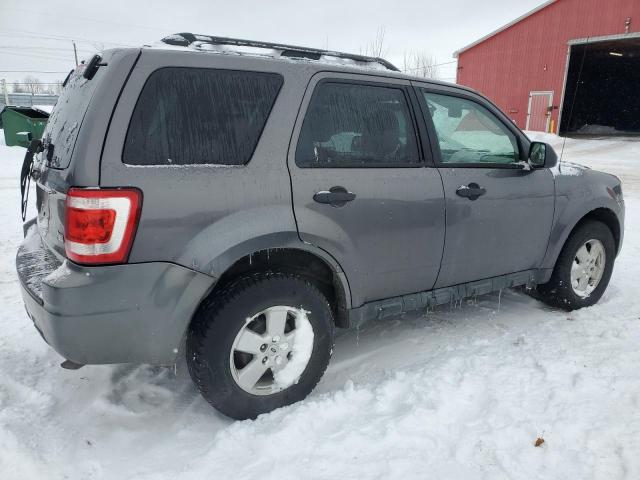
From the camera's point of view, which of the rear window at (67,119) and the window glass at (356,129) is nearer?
the rear window at (67,119)

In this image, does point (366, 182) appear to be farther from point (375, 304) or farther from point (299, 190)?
point (375, 304)

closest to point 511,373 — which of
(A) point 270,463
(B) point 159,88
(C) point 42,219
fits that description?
(A) point 270,463

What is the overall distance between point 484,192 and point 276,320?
1.65 metres

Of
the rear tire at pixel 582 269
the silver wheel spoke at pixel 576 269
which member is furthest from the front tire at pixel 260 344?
the silver wheel spoke at pixel 576 269

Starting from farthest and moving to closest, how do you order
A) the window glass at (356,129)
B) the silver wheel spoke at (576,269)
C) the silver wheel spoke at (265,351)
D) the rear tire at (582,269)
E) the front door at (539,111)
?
the front door at (539,111) < the silver wheel spoke at (576,269) < the rear tire at (582,269) < the window glass at (356,129) < the silver wheel spoke at (265,351)

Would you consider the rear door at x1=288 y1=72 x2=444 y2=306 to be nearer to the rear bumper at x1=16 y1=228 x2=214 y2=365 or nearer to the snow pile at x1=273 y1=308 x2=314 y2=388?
the snow pile at x1=273 y1=308 x2=314 y2=388

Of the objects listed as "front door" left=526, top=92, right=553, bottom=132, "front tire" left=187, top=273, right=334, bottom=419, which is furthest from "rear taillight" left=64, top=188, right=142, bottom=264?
"front door" left=526, top=92, right=553, bottom=132

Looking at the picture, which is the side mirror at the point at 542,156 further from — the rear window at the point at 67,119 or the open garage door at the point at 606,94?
the open garage door at the point at 606,94

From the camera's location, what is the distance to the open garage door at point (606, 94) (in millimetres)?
24134

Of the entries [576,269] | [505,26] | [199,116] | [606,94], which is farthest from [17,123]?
[606,94]

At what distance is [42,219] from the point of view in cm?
263

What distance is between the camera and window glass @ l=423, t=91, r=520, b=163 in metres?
3.17

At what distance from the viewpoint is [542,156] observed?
3.47 metres

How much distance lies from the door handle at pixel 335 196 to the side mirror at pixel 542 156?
164 cm
